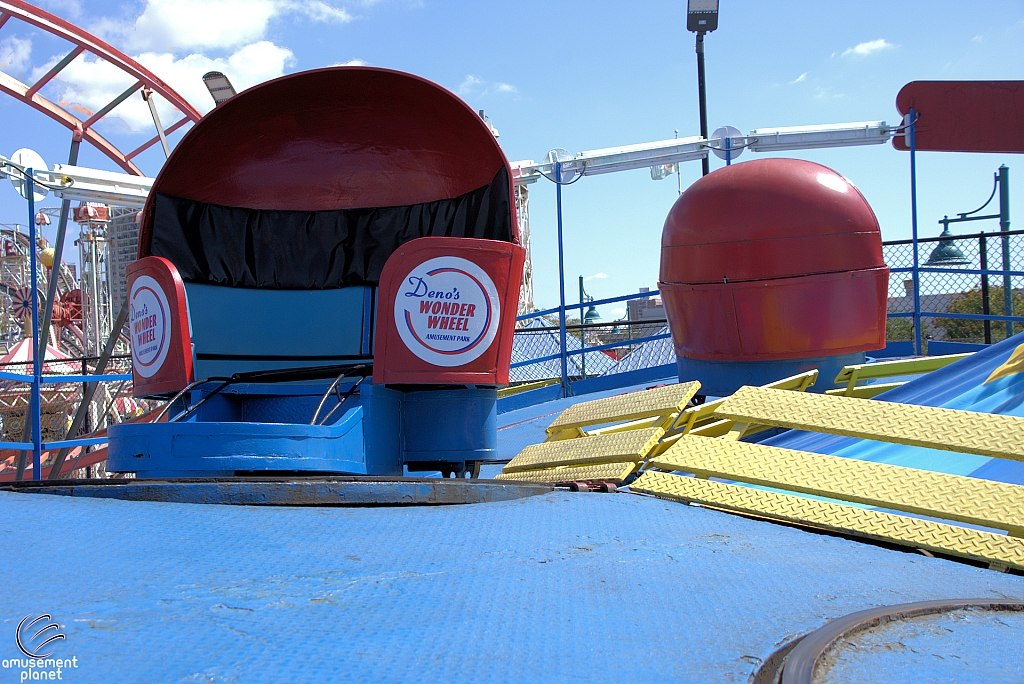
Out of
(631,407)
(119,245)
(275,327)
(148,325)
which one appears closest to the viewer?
(631,407)

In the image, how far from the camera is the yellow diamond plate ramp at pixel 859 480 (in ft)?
9.85

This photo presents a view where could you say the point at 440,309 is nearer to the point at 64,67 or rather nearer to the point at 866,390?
the point at 866,390

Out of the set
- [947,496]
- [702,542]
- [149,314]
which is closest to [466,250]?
[149,314]

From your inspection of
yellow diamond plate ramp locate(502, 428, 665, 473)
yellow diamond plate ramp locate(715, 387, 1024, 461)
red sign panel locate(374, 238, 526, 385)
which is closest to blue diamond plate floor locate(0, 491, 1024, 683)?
yellow diamond plate ramp locate(502, 428, 665, 473)

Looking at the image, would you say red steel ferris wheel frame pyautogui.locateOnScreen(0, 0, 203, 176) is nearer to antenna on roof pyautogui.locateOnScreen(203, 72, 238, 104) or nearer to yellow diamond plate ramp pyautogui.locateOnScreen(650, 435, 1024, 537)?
antenna on roof pyautogui.locateOnScreen(203, 72, 238, 104)

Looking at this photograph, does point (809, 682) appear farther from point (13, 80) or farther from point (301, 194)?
point (13, 80)

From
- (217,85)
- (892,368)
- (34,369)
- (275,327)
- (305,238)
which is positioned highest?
(217,85)

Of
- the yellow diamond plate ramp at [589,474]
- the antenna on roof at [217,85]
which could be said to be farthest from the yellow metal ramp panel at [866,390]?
the antenna on roof at [217,85]

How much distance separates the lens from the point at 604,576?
7.95 ft

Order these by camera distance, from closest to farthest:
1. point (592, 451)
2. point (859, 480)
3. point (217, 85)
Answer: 1. point (859, 480)
2. point (592, 451)
3. point (217, 85)

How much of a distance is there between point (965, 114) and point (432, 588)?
30.9ft

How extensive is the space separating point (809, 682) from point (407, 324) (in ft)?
11.8

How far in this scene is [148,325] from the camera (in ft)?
17.3

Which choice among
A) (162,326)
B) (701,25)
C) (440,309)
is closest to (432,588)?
(440,309)
